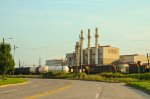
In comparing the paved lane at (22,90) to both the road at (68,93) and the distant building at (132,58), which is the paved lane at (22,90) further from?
the distant building at (132,58)

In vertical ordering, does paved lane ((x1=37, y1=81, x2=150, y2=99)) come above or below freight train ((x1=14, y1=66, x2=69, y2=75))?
below

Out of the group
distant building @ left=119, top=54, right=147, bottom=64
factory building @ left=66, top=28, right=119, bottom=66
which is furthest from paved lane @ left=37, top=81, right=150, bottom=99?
distant building @ left=119, top=54, right=147, bottom=64

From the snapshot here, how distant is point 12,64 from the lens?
5725 cm

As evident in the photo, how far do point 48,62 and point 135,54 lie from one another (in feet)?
138

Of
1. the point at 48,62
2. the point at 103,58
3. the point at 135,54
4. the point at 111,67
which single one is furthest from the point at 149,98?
the point at 48,62

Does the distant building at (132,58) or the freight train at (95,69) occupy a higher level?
the distant building at (132,58)

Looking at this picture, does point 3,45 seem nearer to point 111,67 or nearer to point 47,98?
point 47,98

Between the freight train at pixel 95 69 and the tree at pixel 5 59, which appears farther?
the freight train at pixel 95 69

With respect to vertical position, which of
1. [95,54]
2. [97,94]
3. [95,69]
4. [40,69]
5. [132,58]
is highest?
[95,54]

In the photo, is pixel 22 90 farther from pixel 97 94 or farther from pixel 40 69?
pixel 40 69

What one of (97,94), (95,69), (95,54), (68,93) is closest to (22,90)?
(68,93)

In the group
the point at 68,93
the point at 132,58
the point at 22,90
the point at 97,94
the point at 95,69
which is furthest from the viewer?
the point at 132,58

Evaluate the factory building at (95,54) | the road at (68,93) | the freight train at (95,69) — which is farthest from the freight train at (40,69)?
the road at (68,93)

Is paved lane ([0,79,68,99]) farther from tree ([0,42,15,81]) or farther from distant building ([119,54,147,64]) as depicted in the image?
distant building ([119,54,147,64])
